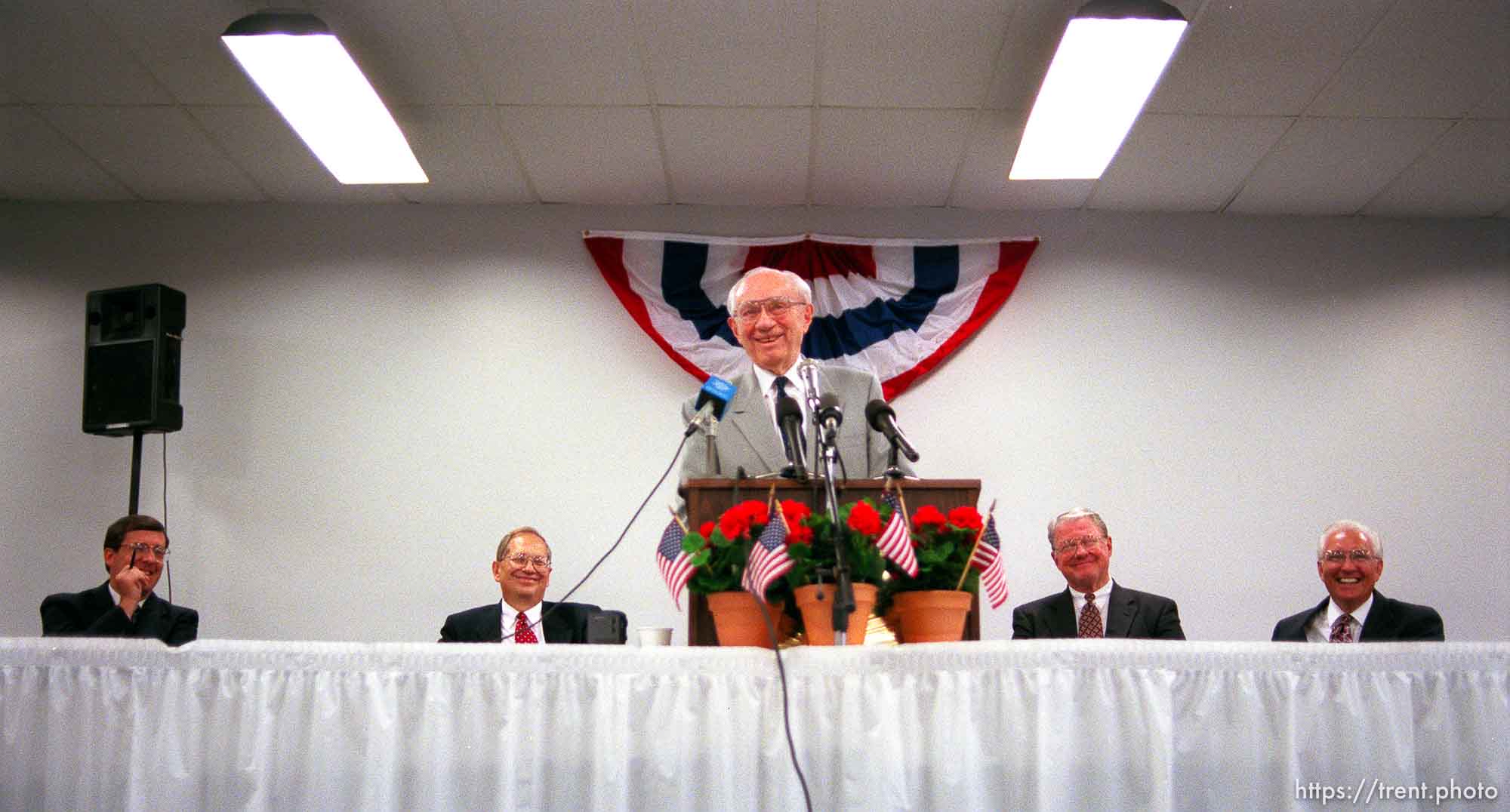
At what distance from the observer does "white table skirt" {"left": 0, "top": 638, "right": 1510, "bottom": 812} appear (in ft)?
7.31

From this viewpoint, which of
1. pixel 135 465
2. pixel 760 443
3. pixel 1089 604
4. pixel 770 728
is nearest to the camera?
pixel 770 728

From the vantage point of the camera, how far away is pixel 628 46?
4.62 meters

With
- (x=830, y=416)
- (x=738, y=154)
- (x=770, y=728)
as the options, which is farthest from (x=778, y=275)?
(x=738, y=154)

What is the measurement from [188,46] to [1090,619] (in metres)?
3.63

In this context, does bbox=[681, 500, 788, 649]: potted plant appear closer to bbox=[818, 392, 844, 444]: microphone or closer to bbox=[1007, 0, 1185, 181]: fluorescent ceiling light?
bbox=[818, 392, 844, 444]: microphone

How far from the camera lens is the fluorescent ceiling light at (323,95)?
171 inches

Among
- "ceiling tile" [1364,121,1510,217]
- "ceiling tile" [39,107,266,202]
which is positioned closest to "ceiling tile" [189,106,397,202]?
"ceiling tile" [39,107,266,202]

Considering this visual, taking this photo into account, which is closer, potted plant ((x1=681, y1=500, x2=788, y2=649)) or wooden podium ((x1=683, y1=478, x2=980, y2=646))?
potted plant ((x1=681, y1=500, x2=788, y2=649))

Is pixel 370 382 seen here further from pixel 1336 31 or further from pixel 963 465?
pixel 1336 31

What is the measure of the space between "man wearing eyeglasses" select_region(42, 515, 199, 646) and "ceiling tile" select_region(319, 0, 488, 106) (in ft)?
5.75

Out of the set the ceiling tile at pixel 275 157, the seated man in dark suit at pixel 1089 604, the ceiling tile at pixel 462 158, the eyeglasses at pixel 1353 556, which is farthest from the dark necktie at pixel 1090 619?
the ceiling tile at pixel 275 157

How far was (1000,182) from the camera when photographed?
5777 mm

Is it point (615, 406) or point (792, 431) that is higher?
point (615, 406)

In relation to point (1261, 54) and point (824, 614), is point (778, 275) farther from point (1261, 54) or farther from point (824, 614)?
point (1261, 54)
